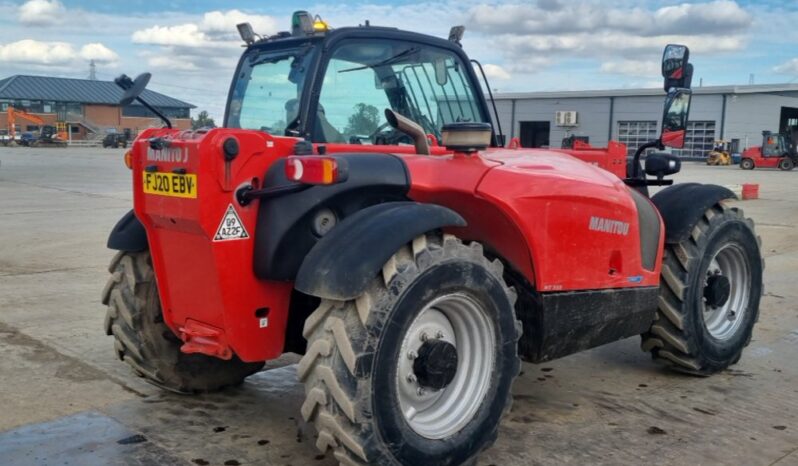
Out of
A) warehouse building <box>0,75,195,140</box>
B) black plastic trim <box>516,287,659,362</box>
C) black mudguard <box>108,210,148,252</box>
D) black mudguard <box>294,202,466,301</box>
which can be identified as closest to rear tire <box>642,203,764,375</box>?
black plastic trim <box>516,287,659,362</box>

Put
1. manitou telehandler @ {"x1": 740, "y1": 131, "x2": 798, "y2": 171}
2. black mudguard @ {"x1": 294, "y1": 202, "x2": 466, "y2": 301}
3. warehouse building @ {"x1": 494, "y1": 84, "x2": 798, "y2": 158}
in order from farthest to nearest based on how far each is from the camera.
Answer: warehouse building @ {"x1": 494, "y1": 84, "x2": 798, "y2": 158} < manitou telehandler @ {"x1": 740, "y1": 131, "x2": 798, "y2": 171} < black mudguard @ {"x1": 294, "y1": 202, "x2": 466, "y2": 301}

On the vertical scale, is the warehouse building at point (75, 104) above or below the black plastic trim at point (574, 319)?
above

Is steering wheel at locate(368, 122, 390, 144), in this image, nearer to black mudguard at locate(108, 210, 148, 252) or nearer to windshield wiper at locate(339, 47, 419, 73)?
windshield wiper at locate(339, 47, 419, 73)

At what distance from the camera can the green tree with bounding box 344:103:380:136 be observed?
4.22 metres

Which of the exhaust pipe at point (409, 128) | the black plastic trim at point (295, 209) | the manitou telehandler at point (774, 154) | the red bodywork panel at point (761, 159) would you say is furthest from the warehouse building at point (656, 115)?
the black plastic trim at point (295, 209)

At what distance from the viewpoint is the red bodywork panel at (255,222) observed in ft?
10.9

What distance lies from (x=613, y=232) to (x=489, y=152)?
803 millimetres

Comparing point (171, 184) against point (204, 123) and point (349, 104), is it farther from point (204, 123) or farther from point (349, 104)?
point (204, 123)

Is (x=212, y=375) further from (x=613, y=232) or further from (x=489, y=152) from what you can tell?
(x=613, y=232)

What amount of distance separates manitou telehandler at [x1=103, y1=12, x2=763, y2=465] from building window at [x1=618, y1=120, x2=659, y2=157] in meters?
45.6

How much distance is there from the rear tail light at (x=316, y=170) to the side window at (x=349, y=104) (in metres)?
0.98

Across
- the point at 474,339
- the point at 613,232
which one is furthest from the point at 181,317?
the point at 613,232

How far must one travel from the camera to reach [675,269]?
15.9ft

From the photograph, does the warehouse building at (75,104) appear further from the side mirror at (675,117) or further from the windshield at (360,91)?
the side mirror at (675,117)
